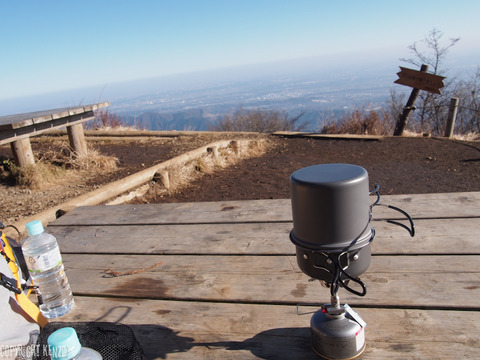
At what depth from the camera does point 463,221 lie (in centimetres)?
167

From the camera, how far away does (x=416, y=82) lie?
7090 mm

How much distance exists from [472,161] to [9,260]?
18.6 feet

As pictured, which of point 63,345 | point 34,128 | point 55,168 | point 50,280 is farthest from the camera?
point 55,168

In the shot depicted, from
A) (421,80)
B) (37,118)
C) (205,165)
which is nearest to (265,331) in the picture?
(205,165)

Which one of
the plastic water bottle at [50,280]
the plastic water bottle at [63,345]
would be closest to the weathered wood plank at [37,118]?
the plastic water bottle at [50,280]

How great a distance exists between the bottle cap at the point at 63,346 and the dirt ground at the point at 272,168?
2.80 m

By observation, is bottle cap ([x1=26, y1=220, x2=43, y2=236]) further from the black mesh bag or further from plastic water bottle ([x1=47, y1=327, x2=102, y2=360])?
plastic water bottle ([x1=47, y1=327, x2=102, y2=360])

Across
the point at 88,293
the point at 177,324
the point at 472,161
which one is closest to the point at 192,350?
the point at 177,324

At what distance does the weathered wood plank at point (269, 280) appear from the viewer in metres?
1.19

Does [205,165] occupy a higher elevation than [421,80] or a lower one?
lower

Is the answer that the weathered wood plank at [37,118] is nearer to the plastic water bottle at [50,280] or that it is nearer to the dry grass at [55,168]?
the dry grass at [55,168]

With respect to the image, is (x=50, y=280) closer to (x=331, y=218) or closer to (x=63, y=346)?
(x=63, y=346)

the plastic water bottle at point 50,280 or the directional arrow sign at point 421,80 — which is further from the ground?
the directional arrow sign at point 421,80

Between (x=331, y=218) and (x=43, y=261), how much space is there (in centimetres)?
96
